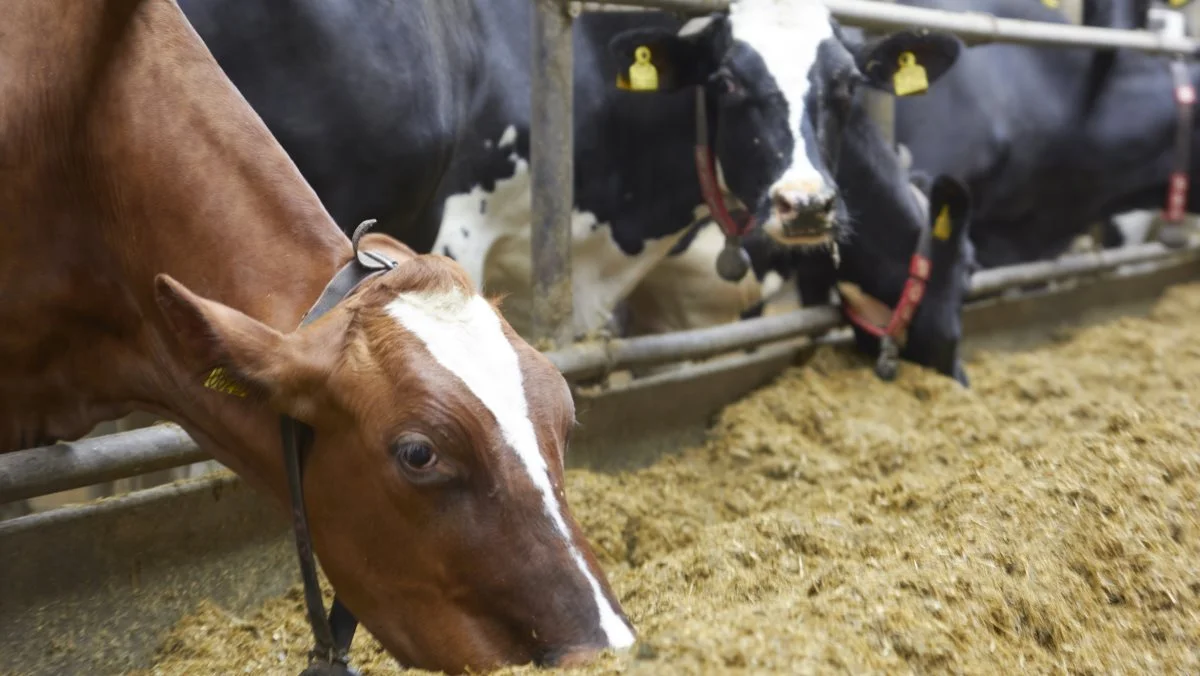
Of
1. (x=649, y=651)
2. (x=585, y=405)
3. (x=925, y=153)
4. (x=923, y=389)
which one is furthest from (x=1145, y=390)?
(x=649, y=651)

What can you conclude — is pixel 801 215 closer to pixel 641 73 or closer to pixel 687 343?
pixel 687 343

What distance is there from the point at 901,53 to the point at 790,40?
650mm

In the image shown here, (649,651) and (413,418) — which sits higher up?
(413,418)

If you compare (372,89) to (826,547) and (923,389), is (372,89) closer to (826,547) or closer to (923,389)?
(826,547)

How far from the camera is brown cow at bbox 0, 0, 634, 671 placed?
1.71m

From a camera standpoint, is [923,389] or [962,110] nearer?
[923,389]

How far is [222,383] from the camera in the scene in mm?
1727

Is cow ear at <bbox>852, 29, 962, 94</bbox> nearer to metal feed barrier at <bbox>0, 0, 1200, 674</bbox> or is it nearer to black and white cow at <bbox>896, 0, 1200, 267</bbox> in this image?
metal feed barrier at <bbox>0, 0, 1200, 674</bbox>

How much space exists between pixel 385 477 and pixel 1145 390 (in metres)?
3.56

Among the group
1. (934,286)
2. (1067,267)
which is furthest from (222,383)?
(1067,267)

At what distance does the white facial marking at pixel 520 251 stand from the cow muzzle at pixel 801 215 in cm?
69

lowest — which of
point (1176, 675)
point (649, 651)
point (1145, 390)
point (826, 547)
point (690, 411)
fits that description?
point (1145, 390)

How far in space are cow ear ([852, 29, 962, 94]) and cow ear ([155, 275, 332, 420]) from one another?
3085 mm

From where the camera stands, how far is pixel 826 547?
2.46 m
